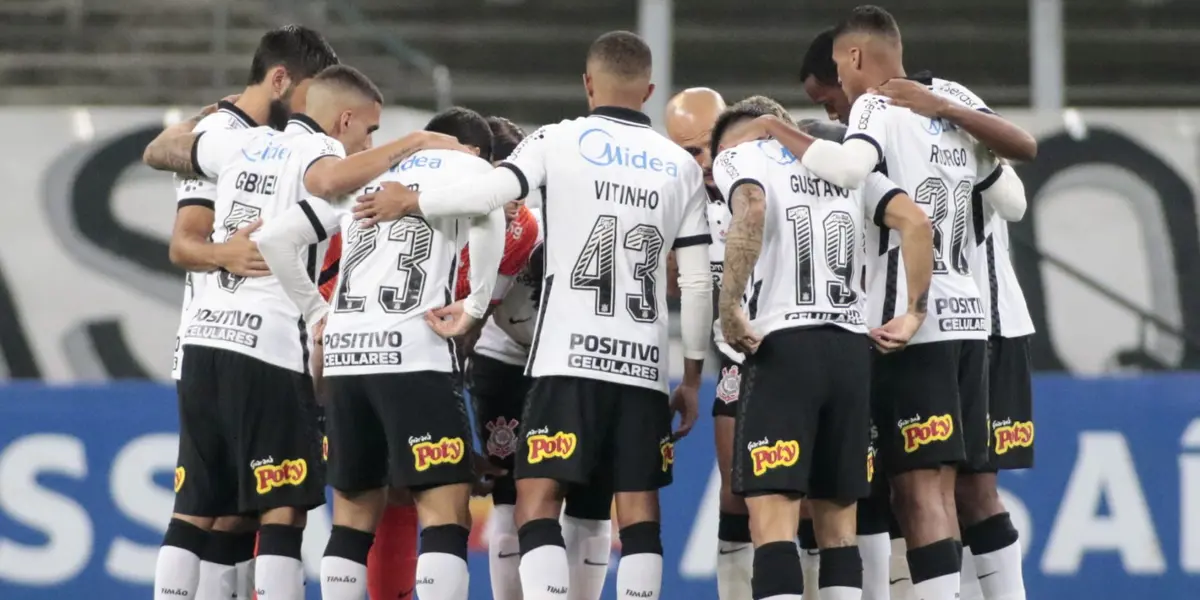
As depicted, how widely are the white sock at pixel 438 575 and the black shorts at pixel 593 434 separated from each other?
0.39 meters

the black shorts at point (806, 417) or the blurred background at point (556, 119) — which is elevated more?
the blurred background at point (556, 119)

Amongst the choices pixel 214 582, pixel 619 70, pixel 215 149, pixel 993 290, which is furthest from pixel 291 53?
pixel 993 290

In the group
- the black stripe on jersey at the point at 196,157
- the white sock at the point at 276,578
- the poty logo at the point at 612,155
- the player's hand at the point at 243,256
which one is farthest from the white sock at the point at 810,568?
the black stripe on jersey at the point at 196,157

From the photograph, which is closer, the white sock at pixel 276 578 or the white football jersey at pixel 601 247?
the white football jersey at pixel 601 247

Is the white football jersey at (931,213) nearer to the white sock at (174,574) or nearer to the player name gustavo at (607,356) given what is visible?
the player name gustavo at (607,356)

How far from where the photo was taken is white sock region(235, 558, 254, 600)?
618 centimetres

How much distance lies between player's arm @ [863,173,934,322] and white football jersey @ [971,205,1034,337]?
664 mm

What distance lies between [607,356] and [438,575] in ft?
3.28

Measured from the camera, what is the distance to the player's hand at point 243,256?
591 cm

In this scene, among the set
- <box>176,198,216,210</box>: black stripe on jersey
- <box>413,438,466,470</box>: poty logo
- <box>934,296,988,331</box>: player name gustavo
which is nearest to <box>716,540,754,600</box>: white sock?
<box>934,296,988,331</box>: player name gustavo

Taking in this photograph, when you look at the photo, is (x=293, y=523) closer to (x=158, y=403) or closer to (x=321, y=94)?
(x=321, y=94)

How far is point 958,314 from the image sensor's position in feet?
18.9

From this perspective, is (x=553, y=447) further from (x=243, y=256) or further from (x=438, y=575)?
(x=243, y=256)

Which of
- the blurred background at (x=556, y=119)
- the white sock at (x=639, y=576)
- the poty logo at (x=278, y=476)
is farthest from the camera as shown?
the blurred background at (x=556, y=119)
